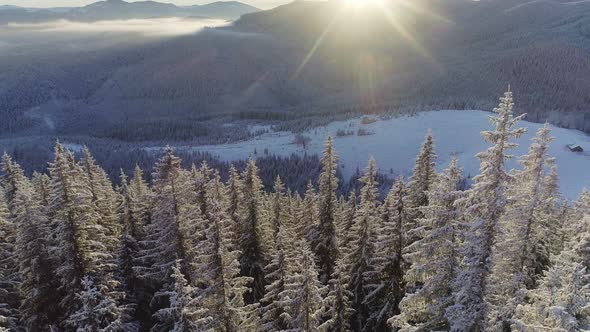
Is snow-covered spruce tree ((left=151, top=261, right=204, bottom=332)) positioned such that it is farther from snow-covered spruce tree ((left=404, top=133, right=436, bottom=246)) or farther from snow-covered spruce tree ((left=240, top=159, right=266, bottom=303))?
snow-covered spruce tree ((left=240, top=159, right=266, bottom=303))

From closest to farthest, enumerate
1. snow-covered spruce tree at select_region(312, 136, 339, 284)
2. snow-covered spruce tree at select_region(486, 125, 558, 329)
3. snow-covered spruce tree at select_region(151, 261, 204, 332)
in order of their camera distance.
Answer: snow-covered spruce tree at select_region(151, 261, 204, 332), snow-covered spruce tree at select_region(486, 125, 558, 329), snow-covered spruce tree at select_region(312, 136, 339, 284)

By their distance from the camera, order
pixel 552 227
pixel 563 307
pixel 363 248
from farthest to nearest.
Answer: pixel 363 248 < pixel 552 227 < pixel 563 307

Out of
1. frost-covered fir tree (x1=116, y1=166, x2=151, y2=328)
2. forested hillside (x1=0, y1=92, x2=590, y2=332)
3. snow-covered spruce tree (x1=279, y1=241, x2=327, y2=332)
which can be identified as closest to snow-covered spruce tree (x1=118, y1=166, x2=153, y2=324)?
frost-covered fir tree (x1=116, y1=166, x2=151, y2=328)

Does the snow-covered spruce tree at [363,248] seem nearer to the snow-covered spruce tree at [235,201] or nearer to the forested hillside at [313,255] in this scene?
the forested hillside at [313,255]

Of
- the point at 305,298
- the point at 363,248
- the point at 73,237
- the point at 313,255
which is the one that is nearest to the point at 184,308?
the point at 305,298

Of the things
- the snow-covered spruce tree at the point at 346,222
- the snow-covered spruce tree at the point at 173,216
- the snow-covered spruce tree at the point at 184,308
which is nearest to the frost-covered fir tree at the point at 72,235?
the snow-covered spruce tree at the point at 173,216

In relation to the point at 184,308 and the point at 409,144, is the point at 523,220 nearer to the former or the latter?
the point at 184,308

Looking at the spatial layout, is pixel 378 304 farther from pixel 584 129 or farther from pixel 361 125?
pixel 584 129
